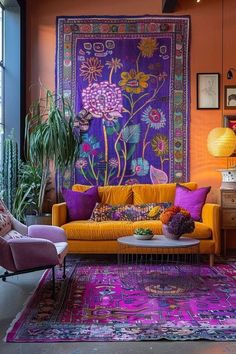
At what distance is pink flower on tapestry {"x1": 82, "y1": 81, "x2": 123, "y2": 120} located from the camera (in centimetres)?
619

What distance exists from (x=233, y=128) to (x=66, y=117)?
7.80 ft

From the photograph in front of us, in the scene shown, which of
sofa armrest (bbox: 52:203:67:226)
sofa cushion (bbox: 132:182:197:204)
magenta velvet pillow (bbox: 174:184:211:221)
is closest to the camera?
sofa armrest (bbox: 52:203:67:226)

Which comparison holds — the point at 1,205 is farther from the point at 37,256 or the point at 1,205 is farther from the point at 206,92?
the point at 206,92

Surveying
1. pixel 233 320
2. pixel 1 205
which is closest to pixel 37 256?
pixel 1 205

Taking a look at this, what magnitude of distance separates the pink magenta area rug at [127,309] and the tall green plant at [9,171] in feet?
5.39

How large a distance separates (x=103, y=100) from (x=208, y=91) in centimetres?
151

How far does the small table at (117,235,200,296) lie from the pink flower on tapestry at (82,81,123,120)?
2099 mm

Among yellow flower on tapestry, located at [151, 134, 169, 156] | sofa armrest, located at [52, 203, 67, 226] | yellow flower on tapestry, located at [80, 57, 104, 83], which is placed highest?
yellow flower on tapestry, located at [80, 57, 104, 83]

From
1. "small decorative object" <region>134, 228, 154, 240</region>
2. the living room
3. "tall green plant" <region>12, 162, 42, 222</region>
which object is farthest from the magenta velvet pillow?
"tall green plant" <region>12, 162, 42, 222</region>

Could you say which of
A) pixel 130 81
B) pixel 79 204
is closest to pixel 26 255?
pixel 79 204

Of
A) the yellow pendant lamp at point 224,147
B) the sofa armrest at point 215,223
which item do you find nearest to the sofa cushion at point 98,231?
the sofa armrest at point 215,223

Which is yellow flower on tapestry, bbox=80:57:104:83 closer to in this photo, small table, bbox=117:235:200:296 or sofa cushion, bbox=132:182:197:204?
sofa cushion, bbox=132:182:197:204

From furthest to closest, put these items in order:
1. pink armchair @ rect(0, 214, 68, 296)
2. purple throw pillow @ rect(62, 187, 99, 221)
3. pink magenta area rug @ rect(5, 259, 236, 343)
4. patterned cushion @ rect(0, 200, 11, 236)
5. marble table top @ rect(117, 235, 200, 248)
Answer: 1. purple throw pillow @ rect(62, 187, 99, 221)
2. patterned cushion @ rect(0, 200, 11, 236)
3. marble table top @ rect(117, 235, 200, 248)
4. pink armchair @ rect(0, 214, 68, 296)
5. pink magenta area rug @ rect(5, 259, 236, 343)

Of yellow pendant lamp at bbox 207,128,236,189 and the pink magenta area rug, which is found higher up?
yellow pendant lamp at bbox 207,128,236,189
